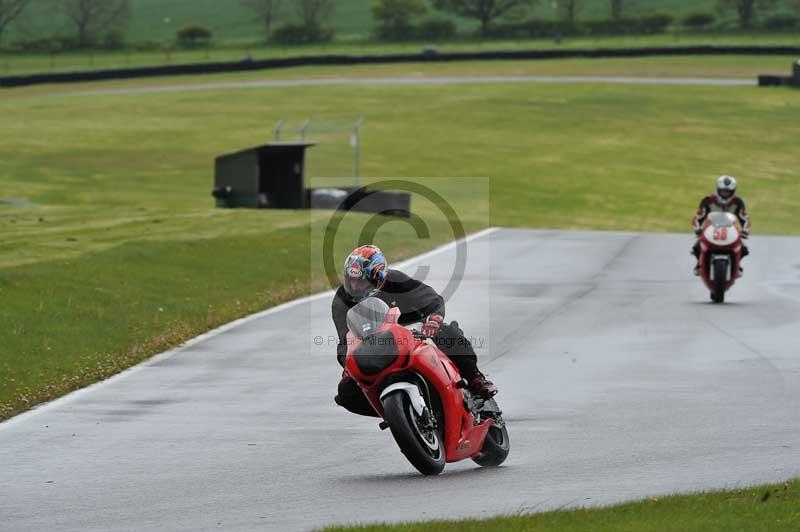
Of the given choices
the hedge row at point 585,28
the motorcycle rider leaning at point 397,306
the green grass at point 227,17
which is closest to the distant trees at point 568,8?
the green grass at point 227,17

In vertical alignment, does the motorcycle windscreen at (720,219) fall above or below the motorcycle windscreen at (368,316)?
below

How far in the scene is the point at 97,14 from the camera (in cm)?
12350

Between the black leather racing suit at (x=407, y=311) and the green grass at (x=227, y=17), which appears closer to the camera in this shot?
the black leather racing suit at (x=407, y=311)

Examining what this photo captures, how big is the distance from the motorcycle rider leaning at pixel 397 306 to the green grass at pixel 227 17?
113 metres

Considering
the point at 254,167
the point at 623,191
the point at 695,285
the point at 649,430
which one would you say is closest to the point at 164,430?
the point at 649,430

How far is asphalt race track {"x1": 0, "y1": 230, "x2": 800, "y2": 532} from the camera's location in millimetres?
8492

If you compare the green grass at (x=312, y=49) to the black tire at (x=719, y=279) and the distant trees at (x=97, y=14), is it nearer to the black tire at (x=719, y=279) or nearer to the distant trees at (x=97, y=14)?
the distant trees at (x=97, y=14)

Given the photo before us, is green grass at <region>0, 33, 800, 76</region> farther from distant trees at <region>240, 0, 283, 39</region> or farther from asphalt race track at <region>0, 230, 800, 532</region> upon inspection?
asphalt race track at <region>0, 230, 800, 532</region>

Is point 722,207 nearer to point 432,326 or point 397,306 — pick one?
point 397,306

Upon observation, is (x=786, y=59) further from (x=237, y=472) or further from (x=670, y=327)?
(x=237, y=472)

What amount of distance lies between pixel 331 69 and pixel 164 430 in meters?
74.6

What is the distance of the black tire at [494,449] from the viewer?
31.8 feet

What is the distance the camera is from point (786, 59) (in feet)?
276

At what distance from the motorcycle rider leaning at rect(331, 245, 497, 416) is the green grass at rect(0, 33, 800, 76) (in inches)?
3532
